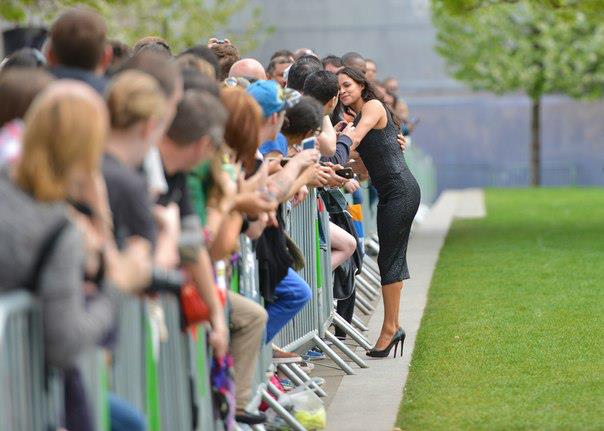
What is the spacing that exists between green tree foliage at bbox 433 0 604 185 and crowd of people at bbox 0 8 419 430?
3711cm

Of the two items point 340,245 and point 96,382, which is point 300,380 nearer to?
point 340,245

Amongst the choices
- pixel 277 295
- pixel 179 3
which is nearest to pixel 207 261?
pixel 277 295

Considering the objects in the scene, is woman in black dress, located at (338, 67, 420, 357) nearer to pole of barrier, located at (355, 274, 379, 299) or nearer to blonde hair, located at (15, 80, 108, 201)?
pole of barrier, located at (355, 274, 379, 299)

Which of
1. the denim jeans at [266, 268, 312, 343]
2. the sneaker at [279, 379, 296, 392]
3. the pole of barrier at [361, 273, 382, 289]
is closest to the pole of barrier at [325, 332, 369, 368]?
the sneaker at [279, 379, 296, 392]

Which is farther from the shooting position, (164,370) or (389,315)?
(389,315)

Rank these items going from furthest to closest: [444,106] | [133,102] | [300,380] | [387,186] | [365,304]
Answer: [444,106], [365,304], [387,186], [300,380], [133,102]

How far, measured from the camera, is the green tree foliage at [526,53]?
4553 centimetres

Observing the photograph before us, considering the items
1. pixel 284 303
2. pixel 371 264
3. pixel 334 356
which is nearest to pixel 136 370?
pixel 284 303

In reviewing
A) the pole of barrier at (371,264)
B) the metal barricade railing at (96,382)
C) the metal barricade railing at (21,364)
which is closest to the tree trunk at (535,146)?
the pole of barrier at (371,264)

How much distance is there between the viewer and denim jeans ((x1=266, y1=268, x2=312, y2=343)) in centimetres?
789

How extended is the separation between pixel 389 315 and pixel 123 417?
19.3 feet

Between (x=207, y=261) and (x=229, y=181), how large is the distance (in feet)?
2.15

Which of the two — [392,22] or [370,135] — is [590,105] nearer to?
[392,22]

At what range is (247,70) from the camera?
9.04 m
